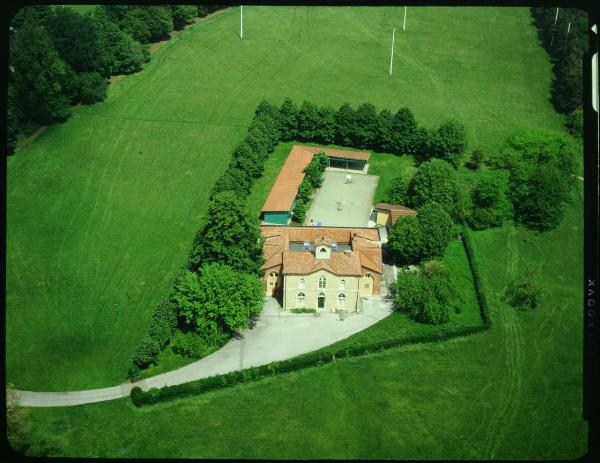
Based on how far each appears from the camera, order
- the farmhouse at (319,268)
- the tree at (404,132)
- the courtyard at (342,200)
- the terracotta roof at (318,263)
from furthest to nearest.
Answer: the tree at (404,132) → the courtyard at (342,200) → the farmhouse at (319,268) → the terracotta roof at (318,263)

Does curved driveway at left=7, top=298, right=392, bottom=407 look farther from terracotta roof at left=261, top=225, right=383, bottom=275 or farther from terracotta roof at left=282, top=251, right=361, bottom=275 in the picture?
terracotta roof at left=282, top=251, right=361, bottom=275

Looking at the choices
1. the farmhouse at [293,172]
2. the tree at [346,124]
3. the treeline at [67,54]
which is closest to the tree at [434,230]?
the farmhouse at [293,172]

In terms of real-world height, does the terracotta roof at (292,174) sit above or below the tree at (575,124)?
below

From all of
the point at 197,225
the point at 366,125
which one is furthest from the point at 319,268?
the point at 366,125

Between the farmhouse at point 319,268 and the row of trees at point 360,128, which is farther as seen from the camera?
the row of trees at point 360,128

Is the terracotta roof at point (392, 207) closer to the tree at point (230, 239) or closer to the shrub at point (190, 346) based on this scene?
the tree at point (230, 239)

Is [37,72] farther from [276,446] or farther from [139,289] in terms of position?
[276,446]

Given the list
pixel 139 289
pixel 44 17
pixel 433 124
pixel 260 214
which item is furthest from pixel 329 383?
pixel 44 17
